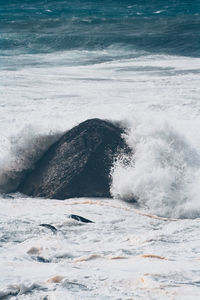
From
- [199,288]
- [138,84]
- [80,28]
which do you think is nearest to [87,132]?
[199,288]

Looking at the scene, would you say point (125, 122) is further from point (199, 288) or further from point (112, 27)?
point (112, 27)

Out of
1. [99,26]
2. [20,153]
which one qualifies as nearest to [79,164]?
[20,153]

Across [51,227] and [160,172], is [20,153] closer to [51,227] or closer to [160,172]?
[160,172]

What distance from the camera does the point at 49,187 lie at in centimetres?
693

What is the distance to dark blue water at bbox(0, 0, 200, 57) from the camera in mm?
21953

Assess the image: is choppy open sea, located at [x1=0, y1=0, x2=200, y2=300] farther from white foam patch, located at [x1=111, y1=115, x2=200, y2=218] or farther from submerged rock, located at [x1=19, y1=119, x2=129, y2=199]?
submerged rock, located at [x1=19, y1=119, x2=129, y2=199]

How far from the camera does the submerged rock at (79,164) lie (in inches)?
269

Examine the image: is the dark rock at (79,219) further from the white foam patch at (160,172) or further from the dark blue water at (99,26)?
the dark blue water at (99,26)

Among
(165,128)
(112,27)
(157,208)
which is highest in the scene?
(112,27)

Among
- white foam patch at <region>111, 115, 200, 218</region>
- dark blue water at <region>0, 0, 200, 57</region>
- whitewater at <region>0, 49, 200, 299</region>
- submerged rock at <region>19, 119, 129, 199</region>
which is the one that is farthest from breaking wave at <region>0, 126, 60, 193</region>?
dark blue water at <region>0, 0, 200, 57</region>

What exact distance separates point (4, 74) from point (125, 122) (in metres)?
8.86

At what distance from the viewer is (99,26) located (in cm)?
2609

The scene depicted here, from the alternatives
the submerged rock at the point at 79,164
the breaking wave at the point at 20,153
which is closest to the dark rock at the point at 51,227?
the submerged rock at the point at 79,164

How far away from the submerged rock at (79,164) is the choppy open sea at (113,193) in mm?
170
